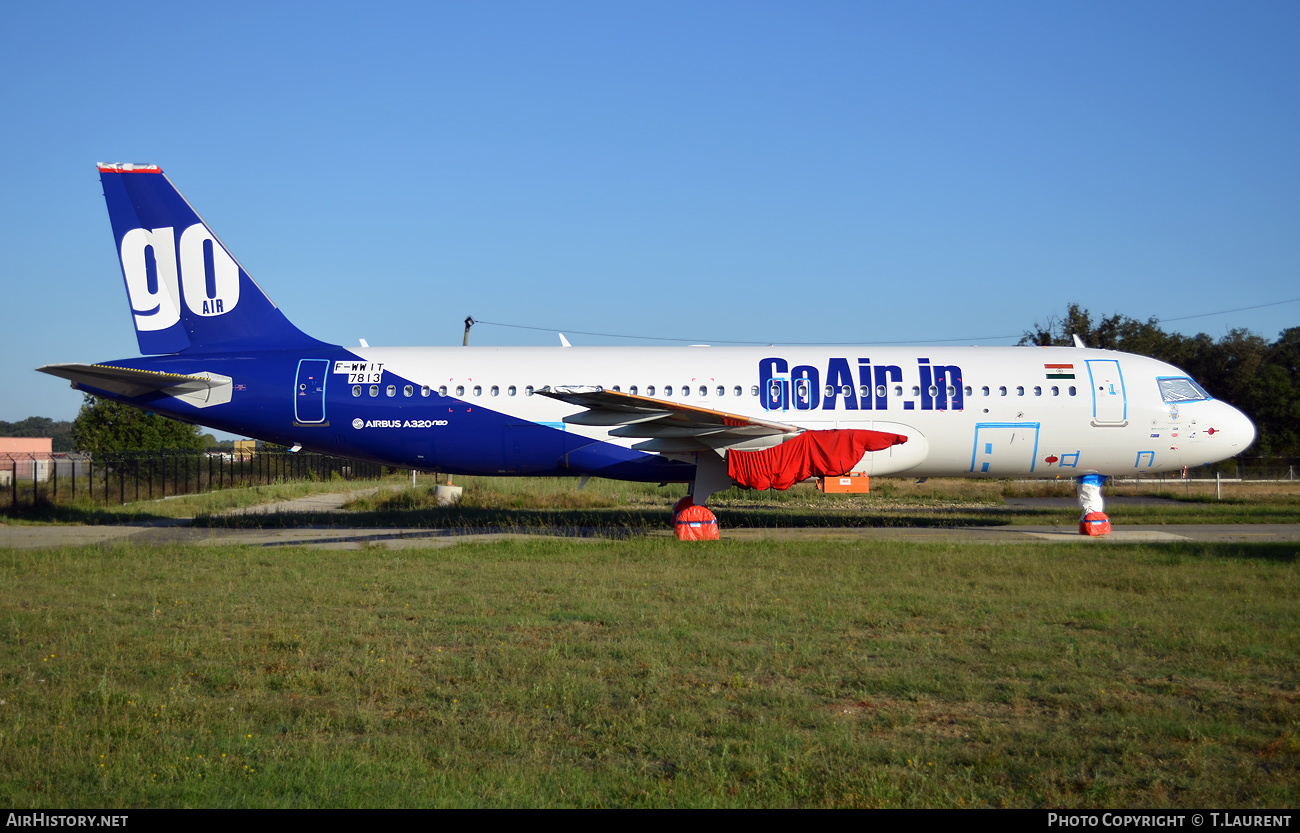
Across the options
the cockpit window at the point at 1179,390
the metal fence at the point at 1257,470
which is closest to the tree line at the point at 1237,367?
the metal fence at the point at 1257,470

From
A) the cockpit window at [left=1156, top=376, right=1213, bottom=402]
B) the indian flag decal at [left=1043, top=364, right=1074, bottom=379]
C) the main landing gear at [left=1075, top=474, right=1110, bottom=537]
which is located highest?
the indian flag decal at [left=1043, top=364, right=1074, bottom=379]

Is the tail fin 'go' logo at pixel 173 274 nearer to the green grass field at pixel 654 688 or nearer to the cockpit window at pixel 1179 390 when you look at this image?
the green grass field at pixel 654 688

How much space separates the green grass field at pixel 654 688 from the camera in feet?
16.7

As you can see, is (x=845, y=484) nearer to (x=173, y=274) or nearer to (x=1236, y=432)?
(x=1236, y=432)

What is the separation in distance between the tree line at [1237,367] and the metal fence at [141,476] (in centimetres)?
3746

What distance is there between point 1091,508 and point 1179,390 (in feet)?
10.6

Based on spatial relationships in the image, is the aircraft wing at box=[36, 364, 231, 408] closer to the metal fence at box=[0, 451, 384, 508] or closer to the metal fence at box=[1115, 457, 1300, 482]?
the metal fence at box=[0, 451, 384, 508]

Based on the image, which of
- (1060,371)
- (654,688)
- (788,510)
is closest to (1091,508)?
(1060,371)

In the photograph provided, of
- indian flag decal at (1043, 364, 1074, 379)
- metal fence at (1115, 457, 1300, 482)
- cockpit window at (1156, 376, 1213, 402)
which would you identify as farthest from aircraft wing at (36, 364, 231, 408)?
metal fence at (1115, 457, 1300, 482)

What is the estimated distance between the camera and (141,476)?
38719 millimetres

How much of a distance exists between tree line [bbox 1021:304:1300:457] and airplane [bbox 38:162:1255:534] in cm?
2960

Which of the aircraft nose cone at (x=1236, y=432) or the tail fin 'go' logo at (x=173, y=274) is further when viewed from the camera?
the aircraft nose cone at (x=1236, y=432)

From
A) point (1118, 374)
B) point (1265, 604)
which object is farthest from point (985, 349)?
point (1265, 604)

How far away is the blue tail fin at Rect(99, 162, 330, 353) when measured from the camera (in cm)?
1908
